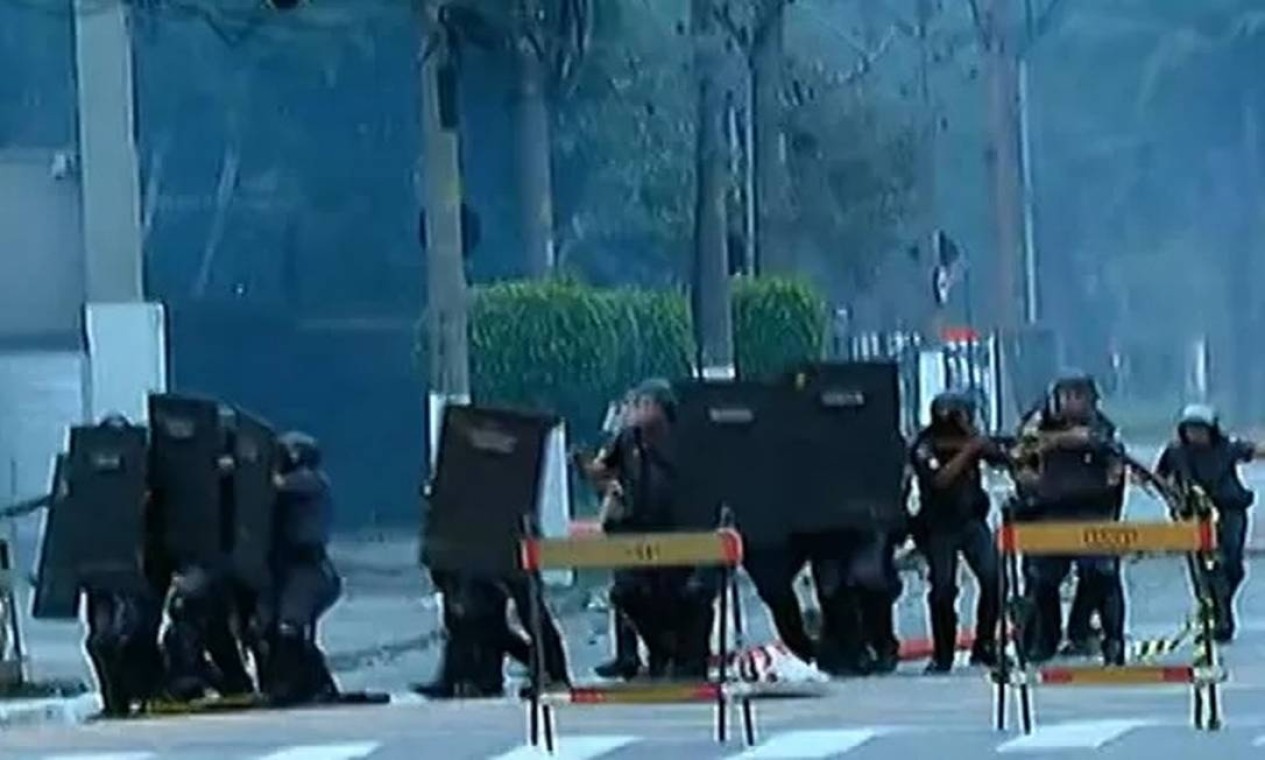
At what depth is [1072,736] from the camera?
65.9 feet

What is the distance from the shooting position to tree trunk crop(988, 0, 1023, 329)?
180ft

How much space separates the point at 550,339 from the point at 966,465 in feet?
71.1

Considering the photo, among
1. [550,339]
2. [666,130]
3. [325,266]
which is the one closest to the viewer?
[550,339]

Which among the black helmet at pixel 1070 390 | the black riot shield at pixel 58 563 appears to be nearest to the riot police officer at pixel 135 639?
the black riot shield at pixel 58 563

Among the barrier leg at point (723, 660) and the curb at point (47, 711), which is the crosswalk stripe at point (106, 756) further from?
the curb at point (47, 711)

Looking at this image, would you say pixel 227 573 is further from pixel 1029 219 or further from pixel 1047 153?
pixel 1047 153

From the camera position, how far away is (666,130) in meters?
55.0

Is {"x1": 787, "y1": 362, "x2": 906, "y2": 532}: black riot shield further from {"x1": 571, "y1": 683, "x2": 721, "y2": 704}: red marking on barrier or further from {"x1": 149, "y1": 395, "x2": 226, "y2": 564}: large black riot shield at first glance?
{"x1": 571, "y1": 683, "x2": 721, "y2": 704}: red marking on barrier

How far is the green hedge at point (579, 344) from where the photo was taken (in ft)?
149

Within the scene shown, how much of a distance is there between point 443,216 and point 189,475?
11.1 m

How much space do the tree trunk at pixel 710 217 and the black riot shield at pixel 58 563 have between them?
1505 cm

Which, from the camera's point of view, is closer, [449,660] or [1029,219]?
[449,660]

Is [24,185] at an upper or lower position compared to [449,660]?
upper

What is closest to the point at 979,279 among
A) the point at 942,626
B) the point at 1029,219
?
the point at 1029,219
